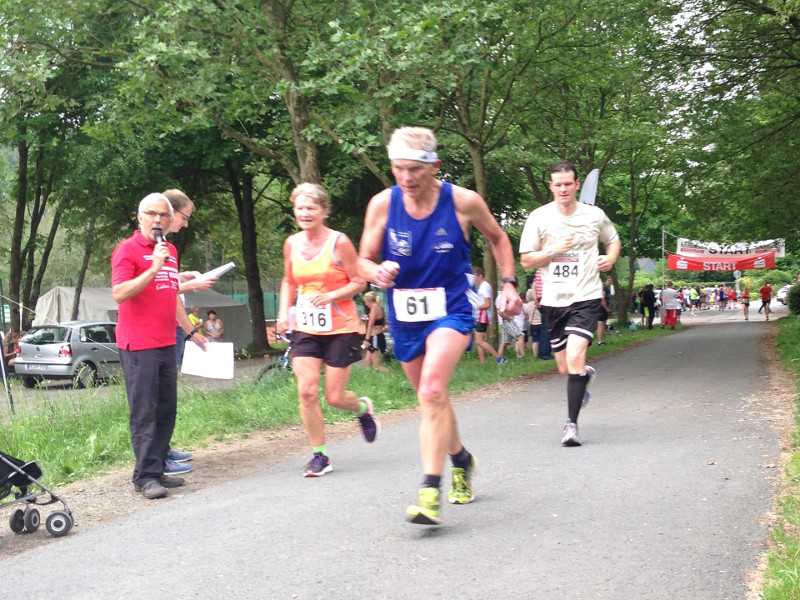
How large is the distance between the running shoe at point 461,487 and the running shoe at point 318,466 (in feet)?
4.66

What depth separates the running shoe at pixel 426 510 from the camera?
15.6 feet

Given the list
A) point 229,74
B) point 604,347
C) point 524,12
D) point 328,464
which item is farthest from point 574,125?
point 328,464

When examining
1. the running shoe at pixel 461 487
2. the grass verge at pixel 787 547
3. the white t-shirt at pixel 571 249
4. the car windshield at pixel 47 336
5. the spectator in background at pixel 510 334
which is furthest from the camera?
the car windshield at pixel 47 336

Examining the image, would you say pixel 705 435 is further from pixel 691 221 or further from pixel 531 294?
pixel 691 221

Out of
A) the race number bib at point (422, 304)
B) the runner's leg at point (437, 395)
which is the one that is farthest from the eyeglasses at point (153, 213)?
the runner's leg at point (437, 395)

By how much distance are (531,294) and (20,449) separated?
14.9 metres

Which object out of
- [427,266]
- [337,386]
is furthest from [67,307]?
[427,266]

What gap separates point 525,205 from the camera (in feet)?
112

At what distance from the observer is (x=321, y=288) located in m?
6.73

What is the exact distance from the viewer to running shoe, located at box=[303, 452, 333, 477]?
670 centimetres

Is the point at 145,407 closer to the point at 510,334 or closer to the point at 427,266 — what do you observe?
the point at 427,266

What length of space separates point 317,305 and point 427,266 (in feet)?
5.46

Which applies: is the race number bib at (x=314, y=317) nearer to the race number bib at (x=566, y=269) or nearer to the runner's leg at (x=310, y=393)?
the runner's leg at (x=310, y=393)

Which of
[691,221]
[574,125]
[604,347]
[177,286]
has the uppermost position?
[574,125]
